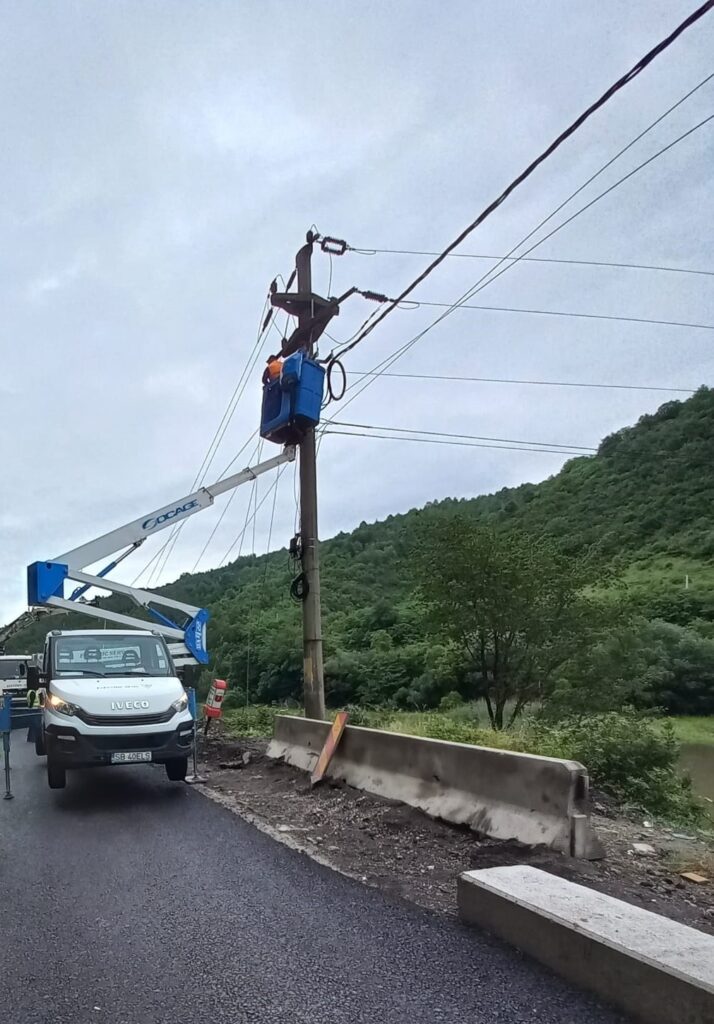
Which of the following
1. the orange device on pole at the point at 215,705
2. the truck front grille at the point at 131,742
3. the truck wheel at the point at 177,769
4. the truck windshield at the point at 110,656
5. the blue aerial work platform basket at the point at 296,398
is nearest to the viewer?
the truck front grille at the point at 131,742

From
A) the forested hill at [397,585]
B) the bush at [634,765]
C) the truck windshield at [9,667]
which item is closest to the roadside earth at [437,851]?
the bush at [634,765]

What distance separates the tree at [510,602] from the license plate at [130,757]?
26.6 feet

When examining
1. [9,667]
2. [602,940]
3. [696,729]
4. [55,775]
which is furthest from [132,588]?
[696,729]

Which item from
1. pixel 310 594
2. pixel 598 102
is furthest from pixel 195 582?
pixel 598 102

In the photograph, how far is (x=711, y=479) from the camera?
37.2 metres

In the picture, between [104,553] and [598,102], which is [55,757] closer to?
[104,553]

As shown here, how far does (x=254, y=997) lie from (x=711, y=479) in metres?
Answer: 37.8

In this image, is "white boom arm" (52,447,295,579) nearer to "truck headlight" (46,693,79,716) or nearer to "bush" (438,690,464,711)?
"truck headlight" (46,693,79,716)

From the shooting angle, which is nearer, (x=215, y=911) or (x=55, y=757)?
(x=215, y=911)

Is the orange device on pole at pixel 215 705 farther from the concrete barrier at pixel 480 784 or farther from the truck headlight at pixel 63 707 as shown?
the concrete barrier at pixel 480 784

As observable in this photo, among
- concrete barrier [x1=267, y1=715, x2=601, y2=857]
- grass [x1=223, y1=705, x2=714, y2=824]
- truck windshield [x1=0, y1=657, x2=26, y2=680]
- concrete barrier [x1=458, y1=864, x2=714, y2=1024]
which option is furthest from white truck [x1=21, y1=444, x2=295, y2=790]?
truck windshield [x1=0, y1=657, x2=26, y2=680]

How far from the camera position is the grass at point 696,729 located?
68.7ft

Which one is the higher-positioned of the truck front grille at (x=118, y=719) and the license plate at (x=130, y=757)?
A: the truck front grille at (x=118, y=719)

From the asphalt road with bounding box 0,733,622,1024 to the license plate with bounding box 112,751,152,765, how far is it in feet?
7.34
